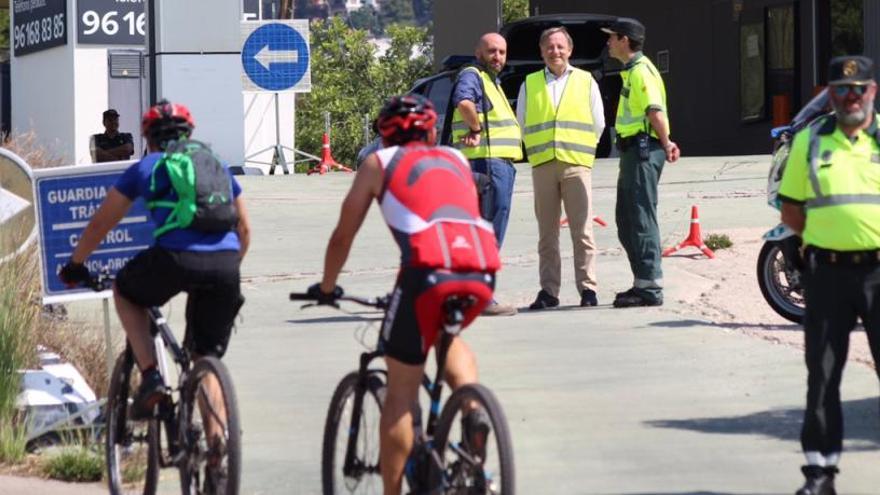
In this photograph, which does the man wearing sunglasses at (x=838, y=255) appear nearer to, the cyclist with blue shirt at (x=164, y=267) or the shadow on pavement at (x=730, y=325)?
the cyclist with blue shirt at (x=164, y=267)

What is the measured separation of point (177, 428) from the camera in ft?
24.7

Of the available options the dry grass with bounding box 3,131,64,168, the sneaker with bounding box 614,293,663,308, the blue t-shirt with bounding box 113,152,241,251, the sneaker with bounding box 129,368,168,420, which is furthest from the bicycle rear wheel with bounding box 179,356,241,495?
the sneaker with bounding box 614,293,663,308

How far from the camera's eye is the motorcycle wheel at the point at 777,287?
39.7ft

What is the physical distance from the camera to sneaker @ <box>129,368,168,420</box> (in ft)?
24.7

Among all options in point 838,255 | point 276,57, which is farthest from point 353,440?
point 276,57

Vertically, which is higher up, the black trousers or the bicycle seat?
the bicycle seat

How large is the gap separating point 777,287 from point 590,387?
2386mm

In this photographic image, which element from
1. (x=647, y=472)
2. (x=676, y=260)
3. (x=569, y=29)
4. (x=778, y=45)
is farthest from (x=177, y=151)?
(x=778, y=45)

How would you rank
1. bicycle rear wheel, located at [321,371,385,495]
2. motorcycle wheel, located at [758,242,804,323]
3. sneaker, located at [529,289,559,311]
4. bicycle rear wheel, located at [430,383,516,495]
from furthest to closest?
sneaker, located at [529,289,559,311] < motorcycle wheel, located at [758,242,804,323] < bicycle rear wheel, located at [321,371,385,495] < bicycle rear wheel, located at [430,383,516,495]

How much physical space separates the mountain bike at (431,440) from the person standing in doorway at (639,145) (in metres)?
5.79

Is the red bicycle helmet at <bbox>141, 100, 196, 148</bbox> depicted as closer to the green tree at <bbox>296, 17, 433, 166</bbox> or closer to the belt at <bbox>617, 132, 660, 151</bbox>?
the belt at <bbox>617, 132, 660, 151</bbox>

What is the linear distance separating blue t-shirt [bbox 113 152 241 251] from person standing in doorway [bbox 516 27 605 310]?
5.34 metres

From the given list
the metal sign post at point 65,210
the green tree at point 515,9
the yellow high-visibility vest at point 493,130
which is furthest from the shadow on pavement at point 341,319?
the green tree at point 515,9

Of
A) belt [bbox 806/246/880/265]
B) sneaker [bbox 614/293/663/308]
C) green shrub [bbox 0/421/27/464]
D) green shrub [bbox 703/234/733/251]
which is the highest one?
belt [bbox 806/246/880/265]
